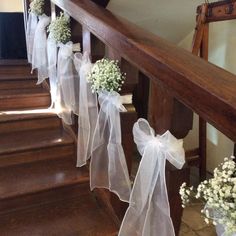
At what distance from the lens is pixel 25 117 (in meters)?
1.90

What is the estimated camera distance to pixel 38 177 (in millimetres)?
1533

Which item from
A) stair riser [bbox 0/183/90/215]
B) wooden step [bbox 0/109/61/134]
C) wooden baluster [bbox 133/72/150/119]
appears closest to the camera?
stair riser [bbox 0/183/90/215]

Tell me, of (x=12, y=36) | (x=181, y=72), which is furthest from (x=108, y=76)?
(x=12, y=36)

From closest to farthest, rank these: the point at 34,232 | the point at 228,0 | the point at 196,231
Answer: the point at 34,232 → the point at 196,231 → the point at 228,0

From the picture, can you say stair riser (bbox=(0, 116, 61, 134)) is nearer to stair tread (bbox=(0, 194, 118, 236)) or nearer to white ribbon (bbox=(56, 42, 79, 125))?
white ribbon (bbox=(56, 42, 79, 125))

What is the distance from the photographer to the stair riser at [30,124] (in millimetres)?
1866

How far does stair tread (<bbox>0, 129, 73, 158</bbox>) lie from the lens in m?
1.63

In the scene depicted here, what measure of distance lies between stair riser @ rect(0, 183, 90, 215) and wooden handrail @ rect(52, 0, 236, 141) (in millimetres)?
818

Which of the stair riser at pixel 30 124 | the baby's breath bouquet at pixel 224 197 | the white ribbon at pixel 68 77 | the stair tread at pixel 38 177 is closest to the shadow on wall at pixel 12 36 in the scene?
the stair riser at pixel 30 124

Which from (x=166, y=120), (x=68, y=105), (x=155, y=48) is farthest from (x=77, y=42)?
(x=166, y=120)

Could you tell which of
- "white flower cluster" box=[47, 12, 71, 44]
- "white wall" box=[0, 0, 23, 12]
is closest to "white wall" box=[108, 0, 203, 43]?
"white flower cluster" box=[47, 12, 71, 44]

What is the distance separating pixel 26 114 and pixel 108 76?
1.05 meters

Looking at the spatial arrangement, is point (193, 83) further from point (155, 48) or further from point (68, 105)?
point (68, 105)

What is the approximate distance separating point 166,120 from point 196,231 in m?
1.05
